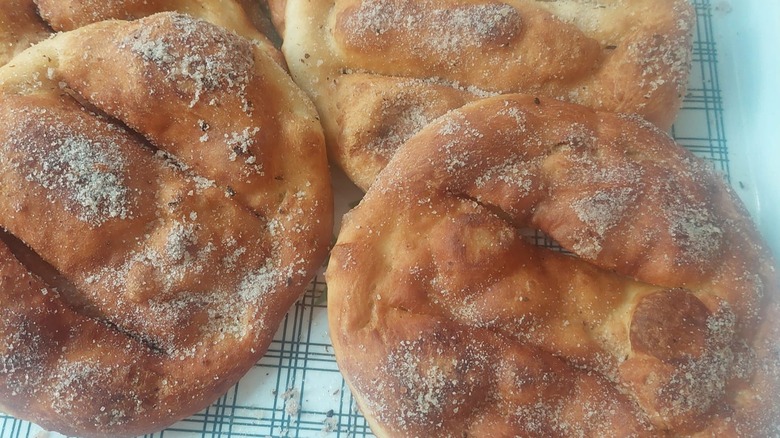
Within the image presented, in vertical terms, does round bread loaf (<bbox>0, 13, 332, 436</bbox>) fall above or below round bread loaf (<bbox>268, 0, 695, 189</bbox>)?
below

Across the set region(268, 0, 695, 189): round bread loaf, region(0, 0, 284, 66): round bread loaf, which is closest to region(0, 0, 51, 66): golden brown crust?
region(0, 0, 284, 66): round bread loaf

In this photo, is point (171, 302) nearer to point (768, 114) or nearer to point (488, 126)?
point (488, 126)

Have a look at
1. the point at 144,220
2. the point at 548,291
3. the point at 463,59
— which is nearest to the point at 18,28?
the point at 144,220

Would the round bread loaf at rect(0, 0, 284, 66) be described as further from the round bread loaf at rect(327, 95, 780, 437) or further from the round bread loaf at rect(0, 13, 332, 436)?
the round bread loaf at rect(327, 95, 780, 437)

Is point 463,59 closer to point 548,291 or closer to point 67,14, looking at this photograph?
point 548,291

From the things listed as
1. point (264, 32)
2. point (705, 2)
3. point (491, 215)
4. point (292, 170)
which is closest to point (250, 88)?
point (292, 170)

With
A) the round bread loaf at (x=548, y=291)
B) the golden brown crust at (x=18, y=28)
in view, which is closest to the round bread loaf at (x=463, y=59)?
the round bread loaf at (x=548, y=291)
